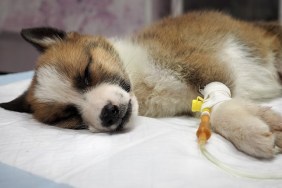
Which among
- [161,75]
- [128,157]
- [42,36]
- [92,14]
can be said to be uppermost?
[92,14]

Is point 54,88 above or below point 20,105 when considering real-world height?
above

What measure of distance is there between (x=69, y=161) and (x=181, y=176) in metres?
0.34

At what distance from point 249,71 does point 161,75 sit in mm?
464

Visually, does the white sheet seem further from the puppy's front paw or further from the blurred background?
the blurred background

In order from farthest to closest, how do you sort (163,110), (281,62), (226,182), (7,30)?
(7,30) < (281,62) < (163,110) < (226,182)

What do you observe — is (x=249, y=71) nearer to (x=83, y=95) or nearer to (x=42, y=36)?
(x=83, y=95)

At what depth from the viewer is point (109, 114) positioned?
134 centimetres

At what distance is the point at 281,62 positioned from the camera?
190 centimetres

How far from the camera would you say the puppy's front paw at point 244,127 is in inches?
43.2

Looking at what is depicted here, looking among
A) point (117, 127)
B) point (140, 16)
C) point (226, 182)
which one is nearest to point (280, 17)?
point (140, 16)

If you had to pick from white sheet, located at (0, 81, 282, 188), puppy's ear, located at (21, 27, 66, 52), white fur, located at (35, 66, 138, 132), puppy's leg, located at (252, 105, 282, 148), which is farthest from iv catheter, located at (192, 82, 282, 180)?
puppy's ear, located at (21, 27, 66, 52)

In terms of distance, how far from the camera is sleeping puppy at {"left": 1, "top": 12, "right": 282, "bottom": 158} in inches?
51.0

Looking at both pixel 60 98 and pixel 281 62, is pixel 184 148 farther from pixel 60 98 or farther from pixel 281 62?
pixel 281 62

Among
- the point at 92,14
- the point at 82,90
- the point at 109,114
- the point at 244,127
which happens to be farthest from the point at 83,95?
→ the point at 92,14
